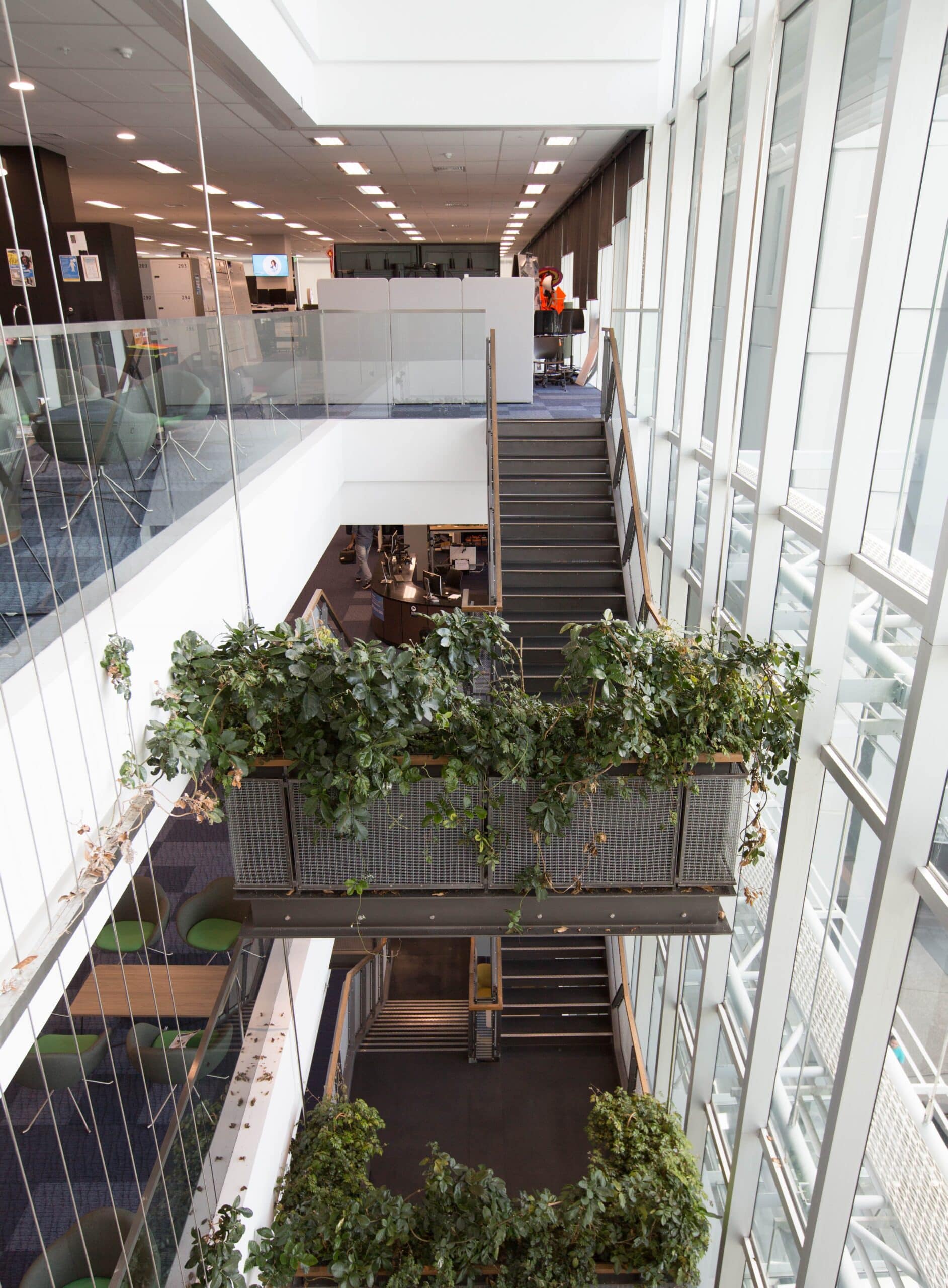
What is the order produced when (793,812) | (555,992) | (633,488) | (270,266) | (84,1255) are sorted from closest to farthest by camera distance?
(84,1255) < (793,812) < (633,488) < (555,992) < (270,266)

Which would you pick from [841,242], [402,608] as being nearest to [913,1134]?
[841,242]

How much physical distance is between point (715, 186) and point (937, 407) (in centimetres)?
424

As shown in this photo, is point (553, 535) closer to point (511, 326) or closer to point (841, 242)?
point (841, 242)

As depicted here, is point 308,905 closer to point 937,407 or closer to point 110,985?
point 110,985

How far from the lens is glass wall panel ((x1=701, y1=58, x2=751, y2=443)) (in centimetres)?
652

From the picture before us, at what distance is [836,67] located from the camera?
4.58 meters

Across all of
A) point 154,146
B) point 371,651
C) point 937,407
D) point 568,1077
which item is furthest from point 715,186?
point 568,1077

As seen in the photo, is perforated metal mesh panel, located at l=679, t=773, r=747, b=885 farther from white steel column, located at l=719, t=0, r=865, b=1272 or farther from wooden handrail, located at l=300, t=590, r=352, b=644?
wooden handrail, located at l=300, t=590, r=352, b=644

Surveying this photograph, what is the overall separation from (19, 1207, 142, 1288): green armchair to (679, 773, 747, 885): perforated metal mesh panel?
132 inches

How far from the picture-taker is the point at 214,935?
7223 millimetres

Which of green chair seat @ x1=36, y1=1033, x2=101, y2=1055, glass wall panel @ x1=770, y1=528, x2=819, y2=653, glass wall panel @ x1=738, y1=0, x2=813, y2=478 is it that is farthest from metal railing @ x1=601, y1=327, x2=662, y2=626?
green chair seat @ x1=36, y1=1033, x2=101, y2=1055

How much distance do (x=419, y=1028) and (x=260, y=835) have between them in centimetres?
680

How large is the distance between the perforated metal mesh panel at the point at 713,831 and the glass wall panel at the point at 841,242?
1.65 metres

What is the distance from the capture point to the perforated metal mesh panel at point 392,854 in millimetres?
4535
